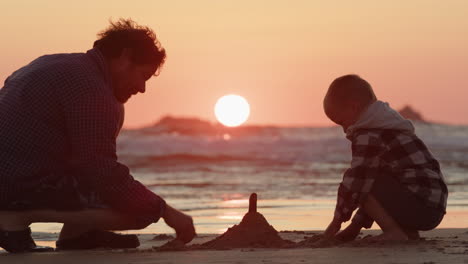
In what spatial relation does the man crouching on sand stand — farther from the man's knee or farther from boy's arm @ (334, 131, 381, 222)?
boy's arm @ (334, 131, 381, 222)

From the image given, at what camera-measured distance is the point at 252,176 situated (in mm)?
15320

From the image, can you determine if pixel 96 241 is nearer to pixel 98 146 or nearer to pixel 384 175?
pixel 98 146

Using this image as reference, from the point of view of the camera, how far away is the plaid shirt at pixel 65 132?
179 inches

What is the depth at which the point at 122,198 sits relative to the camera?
472 cm

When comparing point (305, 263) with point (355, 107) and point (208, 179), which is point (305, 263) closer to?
point (355, 107)

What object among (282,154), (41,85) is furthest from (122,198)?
(282,154)

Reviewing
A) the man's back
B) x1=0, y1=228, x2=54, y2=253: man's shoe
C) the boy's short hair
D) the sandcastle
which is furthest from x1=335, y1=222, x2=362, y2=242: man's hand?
x1=0, y1=228, x2=54, y2=253: man's shoe

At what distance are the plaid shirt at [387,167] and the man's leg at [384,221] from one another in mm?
68

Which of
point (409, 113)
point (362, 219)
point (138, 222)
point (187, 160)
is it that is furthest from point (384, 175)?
point (409, 113)

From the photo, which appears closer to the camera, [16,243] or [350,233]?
[16,243]

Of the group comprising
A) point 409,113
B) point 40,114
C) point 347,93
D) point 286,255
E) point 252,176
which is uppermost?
point 409,113

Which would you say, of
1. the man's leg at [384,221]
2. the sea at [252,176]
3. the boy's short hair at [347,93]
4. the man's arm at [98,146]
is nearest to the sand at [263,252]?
the man's leg at [384,221]

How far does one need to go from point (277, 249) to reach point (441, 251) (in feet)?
2.70

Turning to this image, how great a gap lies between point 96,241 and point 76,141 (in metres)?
0.78
